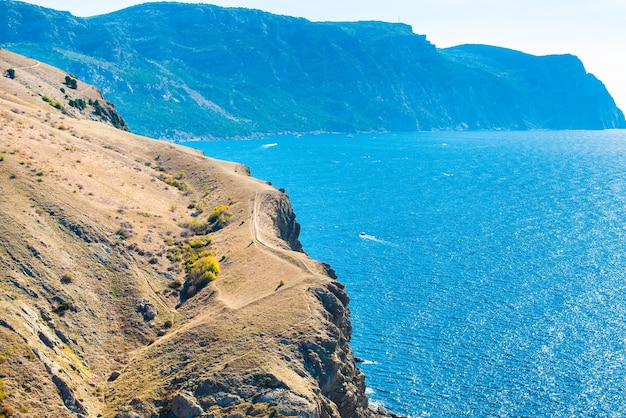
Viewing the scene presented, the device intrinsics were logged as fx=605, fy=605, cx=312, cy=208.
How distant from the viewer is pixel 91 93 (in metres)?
158

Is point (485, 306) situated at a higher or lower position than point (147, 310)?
lower

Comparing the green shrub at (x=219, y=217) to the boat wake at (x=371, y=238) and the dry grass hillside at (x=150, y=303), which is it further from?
the boat wake at (x=371, y=238)

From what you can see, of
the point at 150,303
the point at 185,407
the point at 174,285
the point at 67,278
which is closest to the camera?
the point at 185,407

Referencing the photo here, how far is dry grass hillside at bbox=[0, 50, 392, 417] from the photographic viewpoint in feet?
166

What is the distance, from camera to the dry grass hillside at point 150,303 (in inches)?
1988

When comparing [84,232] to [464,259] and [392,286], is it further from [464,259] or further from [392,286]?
[464,259]

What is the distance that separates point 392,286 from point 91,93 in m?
95.0

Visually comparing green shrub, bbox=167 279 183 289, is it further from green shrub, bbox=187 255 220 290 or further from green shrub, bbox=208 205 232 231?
green shrub, bbox=208 205 232 231

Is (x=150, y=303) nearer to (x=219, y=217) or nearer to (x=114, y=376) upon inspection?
(x=114, y=376)

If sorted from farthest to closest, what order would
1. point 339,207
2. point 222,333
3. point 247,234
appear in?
point 339,207
point 247,234
point 222,333

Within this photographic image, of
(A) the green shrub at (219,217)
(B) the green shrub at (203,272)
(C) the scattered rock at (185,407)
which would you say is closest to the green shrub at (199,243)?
(A) the green shrub at (219,217)

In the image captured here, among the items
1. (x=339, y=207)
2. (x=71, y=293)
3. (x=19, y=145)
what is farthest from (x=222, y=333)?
(x=339, y=207)

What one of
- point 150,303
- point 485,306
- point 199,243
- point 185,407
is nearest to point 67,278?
point 150,303

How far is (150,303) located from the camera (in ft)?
217
